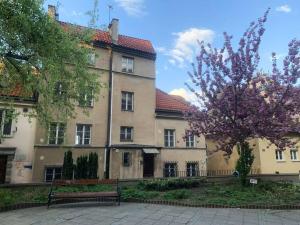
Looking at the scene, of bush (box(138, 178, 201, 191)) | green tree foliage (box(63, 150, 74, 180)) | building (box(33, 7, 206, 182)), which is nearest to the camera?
bush (box(138, 178, 201, 191))

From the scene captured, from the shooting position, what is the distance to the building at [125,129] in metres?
22.8

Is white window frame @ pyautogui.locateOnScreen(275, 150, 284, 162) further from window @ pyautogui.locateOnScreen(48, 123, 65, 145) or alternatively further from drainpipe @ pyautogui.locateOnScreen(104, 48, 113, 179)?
window @ pyautogui.locateOnScreen(48, 123, 65, 145)

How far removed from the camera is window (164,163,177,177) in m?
Result: 26.3

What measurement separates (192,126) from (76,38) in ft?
27.1

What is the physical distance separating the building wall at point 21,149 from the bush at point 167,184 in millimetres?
10395

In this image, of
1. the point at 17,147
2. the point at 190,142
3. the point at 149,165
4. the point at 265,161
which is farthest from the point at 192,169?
the point at 17,147

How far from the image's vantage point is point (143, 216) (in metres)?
9.14

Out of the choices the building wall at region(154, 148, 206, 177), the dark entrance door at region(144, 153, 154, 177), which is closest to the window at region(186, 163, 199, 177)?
the building wall at region(154, 148, 206, 177)

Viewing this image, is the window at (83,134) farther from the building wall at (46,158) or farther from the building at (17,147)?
the building at (17,147)

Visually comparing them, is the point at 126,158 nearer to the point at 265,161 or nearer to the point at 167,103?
the point at 167,103

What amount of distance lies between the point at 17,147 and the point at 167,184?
12.4 metres

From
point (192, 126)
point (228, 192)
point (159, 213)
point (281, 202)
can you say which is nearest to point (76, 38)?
point (192, 126)

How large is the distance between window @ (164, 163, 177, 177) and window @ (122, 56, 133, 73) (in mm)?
Answer: 9766

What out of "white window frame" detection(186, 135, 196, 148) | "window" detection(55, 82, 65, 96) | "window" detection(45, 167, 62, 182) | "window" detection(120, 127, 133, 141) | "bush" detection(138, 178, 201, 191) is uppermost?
"window" detection(55, 82, 65, 96)
